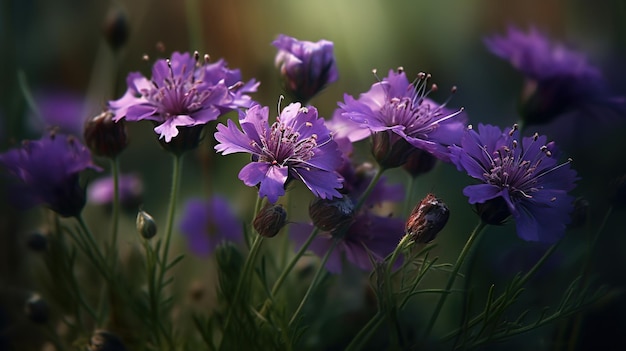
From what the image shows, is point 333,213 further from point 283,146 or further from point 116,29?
point 116,29

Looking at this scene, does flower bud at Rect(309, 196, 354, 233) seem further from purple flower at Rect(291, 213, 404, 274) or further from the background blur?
the background blur

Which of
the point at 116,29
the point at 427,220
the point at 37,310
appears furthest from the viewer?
the point at 116,29

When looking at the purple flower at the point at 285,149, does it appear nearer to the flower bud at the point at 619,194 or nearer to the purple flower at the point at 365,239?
the purple flower at the point at 365,239

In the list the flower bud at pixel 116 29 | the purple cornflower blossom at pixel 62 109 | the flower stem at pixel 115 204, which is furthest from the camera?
the purple cornflower blossom at pixel 62 109

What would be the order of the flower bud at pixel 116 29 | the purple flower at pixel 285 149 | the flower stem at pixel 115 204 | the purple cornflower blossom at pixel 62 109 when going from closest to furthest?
the purple flower at pixel 285 149 < the flower stem at pixel 115 204 < the flower bud at pixel 116 29 < the purple cornflower blossom at pixel 62 109

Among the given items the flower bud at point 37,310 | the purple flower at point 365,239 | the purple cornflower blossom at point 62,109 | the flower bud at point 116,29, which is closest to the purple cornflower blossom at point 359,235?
the purple flower at point 365,239

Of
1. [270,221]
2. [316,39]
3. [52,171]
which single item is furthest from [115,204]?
[316,39]
